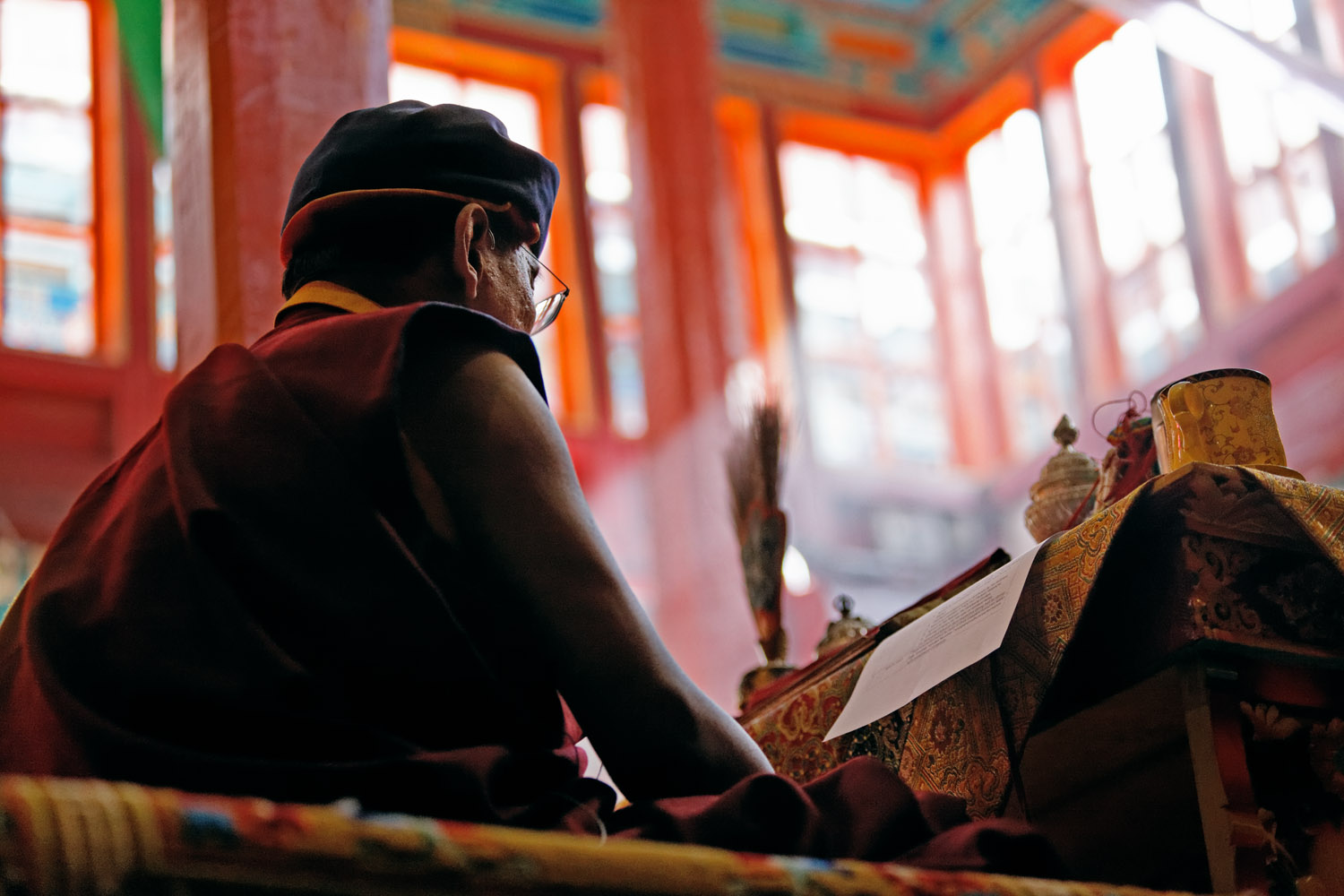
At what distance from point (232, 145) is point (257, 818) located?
8.17 feet

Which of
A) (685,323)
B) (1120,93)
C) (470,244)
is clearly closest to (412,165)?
(470,244)

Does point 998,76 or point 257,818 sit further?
point 998,76

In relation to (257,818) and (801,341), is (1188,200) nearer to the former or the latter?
(801,341)

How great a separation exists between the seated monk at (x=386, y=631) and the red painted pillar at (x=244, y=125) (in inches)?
68.9

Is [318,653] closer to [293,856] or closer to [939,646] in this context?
[293,856]

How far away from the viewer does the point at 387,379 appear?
1292 millimetres

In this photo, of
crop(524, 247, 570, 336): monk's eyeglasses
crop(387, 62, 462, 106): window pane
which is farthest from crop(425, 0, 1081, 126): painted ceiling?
crop(524, 247, 570, 336): monk's eyeglasses

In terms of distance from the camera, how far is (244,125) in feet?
10.4

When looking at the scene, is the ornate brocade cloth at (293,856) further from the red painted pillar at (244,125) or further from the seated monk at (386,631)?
the red painted pillar at (244,125)

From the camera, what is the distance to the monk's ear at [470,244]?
5.02 ft

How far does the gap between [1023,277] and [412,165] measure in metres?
9.13

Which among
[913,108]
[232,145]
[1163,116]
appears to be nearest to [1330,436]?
[1163,116]

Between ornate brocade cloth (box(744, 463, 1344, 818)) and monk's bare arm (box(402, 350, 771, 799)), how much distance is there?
0.35 m

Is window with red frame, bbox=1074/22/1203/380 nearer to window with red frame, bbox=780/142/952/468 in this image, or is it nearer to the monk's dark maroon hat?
window with red frame, bbox=780/142/952/468
